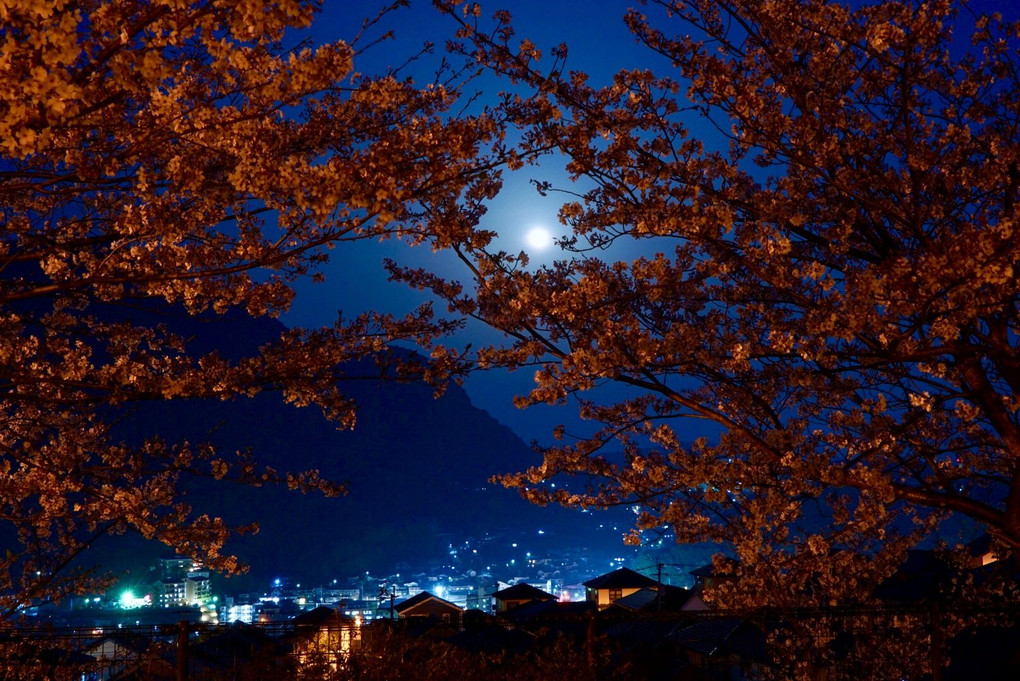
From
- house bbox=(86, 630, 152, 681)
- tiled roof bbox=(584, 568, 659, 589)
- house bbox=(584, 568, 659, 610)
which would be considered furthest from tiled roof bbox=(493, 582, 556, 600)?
house bbox=(86, 630, 152, 681)

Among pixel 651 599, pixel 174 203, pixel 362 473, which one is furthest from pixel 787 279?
pixel 362 473

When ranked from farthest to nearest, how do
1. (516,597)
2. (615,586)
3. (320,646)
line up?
A: (516,597)
(615,586)
(320,646)

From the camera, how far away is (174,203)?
17.0ft

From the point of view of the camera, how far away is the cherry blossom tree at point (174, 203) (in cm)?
352

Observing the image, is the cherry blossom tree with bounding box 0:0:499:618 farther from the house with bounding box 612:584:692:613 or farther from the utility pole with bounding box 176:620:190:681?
the house with bounding box 612:584:692:613

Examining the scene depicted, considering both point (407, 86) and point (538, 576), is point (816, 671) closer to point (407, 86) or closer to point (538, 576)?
point (407, 86)

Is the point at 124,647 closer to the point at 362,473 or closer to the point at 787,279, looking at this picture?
the point at 787,279

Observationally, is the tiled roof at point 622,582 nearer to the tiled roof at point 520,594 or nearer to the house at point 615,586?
the house at point 615,586

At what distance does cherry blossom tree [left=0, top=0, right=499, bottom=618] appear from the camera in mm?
3518

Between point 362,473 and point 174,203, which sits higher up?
point 362,473

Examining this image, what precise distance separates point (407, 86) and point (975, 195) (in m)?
4.59

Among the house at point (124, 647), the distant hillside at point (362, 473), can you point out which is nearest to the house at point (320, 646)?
the house at point (124, 647)

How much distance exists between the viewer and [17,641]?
6652 mm

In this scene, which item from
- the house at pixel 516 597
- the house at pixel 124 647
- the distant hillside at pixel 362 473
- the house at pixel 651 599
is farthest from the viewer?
the distant hillside at pixel 362 473
